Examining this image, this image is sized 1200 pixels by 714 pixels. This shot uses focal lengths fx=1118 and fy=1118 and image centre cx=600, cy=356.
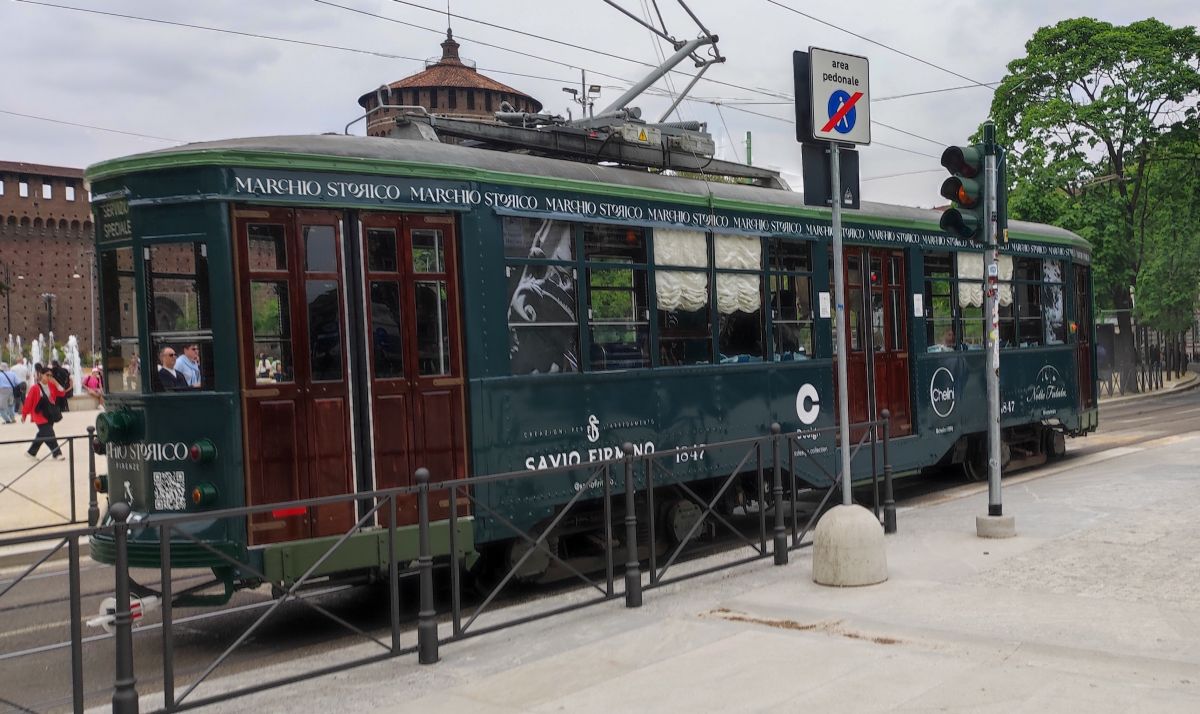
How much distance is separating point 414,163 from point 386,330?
1307 mm

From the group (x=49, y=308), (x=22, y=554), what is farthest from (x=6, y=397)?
(x=49, y=308)

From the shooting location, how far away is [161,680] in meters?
6.99

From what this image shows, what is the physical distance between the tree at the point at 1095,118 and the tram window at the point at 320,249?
33900 mm

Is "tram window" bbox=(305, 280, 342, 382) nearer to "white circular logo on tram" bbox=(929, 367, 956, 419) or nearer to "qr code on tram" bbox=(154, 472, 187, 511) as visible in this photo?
"qr code on tram" bbox=(154, 472, 187, 511)

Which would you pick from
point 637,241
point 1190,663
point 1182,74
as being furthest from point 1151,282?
point 1190,663

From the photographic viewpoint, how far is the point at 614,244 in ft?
32.7

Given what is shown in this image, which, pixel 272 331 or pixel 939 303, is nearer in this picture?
pixel 272 331

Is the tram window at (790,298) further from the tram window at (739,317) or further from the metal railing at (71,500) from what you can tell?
the metal railing at (71,500)

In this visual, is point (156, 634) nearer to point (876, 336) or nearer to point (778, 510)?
point (778, 510)

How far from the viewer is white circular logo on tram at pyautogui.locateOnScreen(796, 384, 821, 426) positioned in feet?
39.2

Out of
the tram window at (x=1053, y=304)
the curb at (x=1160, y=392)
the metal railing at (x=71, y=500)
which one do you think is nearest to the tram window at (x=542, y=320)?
the metal railing at (x=71, y=500)

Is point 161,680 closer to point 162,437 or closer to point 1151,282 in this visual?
point 162,437

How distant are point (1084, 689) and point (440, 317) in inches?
200

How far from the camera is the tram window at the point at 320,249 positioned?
7.98 metres
